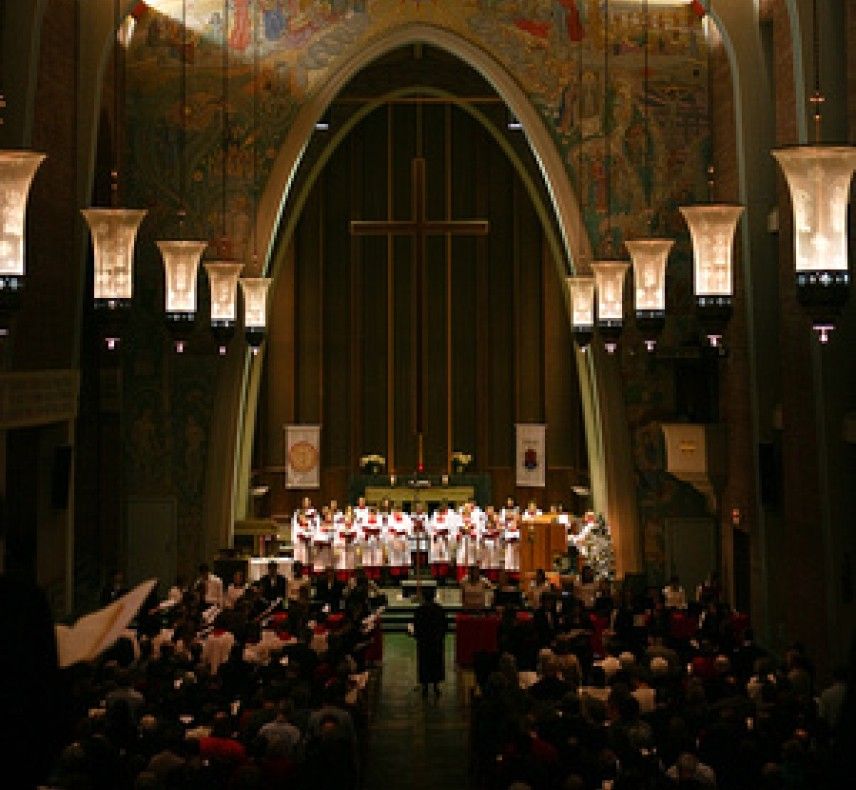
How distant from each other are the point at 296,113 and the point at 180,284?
7.77 metres

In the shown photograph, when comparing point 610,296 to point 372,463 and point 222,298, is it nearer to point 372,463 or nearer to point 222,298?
point 222,298

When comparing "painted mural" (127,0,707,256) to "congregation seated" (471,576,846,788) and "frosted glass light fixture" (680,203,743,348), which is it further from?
"congregation seated" (471,576,846,788)

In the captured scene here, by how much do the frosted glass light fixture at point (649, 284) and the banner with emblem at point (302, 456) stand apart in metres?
15.1

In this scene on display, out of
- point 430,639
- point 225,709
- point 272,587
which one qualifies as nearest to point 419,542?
point 272,587

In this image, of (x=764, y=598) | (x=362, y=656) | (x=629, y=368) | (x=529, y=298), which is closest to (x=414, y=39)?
(x=629, y=368)

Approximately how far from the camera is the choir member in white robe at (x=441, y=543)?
24766mm

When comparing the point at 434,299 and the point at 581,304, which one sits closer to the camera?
the point at 581,304

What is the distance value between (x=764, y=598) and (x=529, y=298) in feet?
45.0

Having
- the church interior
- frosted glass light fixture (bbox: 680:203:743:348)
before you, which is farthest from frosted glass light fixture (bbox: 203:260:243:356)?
frosted glass light fixture (bbox: 680:203:743:348)

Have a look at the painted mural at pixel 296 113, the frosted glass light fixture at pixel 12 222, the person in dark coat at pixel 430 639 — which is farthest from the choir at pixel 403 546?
the frosted glass light fixture at pixel 12 222

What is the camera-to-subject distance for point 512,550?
24.7 m

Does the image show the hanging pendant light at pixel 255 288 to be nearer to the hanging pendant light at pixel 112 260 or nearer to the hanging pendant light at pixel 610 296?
the hanging pendant light at pixel 610 296

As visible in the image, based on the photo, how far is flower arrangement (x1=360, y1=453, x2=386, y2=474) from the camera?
30.1 m

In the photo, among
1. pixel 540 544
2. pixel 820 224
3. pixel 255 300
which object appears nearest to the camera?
pixel 820 224
